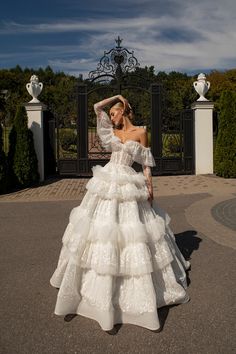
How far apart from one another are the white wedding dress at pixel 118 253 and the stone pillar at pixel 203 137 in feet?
29.3

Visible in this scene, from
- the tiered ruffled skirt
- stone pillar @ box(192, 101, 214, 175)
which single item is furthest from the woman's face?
stone pillar @ box(192, 101, 214, 175)

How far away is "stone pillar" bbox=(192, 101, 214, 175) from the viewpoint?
473 inches

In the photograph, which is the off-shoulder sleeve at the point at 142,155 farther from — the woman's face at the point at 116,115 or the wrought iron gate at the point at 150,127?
the wrought iron gate at the point at 150,127

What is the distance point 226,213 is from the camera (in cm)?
689

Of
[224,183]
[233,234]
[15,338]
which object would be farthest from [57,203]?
[15,338]

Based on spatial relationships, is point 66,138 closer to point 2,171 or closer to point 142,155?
point 2,171

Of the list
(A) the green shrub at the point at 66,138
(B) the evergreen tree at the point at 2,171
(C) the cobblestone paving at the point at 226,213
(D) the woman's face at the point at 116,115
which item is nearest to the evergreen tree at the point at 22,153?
(B) the evergreen tree at the point at 2,171

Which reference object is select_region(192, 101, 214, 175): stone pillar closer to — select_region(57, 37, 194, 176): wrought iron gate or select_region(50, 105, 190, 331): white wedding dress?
select_region(57, 37, 194, 176): wrought iron gate

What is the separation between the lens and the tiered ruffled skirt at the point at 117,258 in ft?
9.54

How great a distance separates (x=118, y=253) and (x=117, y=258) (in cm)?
5

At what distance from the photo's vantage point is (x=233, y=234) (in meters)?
5.52

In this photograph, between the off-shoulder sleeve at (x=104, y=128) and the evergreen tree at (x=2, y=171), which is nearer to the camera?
the off-shoulder sleeve at (x=104, y=128)

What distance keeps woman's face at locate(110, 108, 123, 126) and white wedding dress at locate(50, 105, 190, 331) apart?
0.09 m

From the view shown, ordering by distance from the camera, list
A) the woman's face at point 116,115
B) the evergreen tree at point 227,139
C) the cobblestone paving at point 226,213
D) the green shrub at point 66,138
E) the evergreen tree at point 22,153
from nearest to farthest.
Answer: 1. the woman's face at point 116,115
2. the cobblestone paving at point 226,213
3. the evergreen tree at point 22,153
4. the evergreen tree at point 227,139
5. the green shrub at point 66,138
